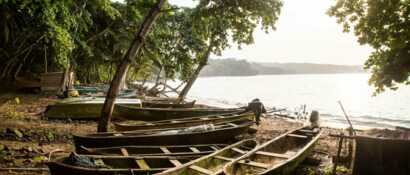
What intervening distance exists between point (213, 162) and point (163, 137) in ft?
8.76

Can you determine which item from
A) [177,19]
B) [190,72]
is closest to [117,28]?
[177,19]

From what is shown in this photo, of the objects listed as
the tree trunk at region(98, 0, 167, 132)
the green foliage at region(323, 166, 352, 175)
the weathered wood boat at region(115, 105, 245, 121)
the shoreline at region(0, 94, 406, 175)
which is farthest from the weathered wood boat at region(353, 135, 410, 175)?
the weathered wood boat at region(115, 105, 245, 121)

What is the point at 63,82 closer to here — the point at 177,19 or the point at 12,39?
the point at 12,39

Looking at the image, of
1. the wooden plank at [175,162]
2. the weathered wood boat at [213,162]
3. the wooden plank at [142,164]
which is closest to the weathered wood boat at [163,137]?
the weathered wood boat at [213,162]

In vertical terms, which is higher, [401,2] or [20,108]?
[401,2]

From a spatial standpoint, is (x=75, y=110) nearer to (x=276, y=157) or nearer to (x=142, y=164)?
(x=142, y=164)

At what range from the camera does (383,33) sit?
32.4 ft

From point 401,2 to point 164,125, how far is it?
9482 mm

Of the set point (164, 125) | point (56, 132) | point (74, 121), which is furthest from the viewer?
point (74, 121)

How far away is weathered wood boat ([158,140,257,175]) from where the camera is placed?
7262 millimetres

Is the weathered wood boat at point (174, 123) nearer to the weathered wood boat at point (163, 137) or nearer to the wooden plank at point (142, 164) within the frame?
the weathered wood boat at point (163, 137)

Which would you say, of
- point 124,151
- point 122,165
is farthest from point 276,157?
point 122,165

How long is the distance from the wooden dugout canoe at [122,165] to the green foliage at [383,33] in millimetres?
6435

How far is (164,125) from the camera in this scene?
1370 centimetres
